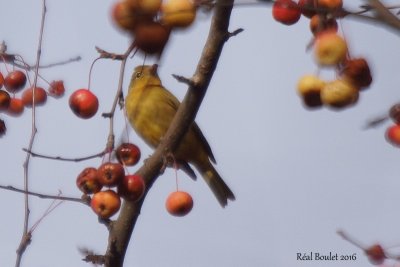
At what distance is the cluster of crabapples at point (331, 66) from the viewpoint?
70.5 inches

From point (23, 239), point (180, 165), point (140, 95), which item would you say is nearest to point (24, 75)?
point (23, 239)

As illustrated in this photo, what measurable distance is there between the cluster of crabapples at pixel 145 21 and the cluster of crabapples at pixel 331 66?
27cm

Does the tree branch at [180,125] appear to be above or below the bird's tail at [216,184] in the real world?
below

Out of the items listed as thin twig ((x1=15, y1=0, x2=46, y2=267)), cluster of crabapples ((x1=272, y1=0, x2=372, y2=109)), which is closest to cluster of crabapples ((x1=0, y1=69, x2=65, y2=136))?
thin twig ((x1=15, y1=0, x2=46, y2=267))

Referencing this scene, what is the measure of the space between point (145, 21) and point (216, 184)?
4.62 metres

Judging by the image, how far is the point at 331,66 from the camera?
6.06 ft

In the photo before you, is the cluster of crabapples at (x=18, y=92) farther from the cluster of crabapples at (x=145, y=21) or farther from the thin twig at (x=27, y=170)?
the cluster of crabapples at (x=145, y=21)

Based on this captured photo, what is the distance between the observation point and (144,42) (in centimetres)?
166

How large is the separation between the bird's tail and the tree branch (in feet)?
10.1

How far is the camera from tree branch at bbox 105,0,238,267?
8.75ft

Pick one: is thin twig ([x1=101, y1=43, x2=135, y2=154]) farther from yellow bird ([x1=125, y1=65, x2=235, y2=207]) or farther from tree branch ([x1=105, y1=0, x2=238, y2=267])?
yellow bird ([x1=125, y1=65, x2=235, y2=207])

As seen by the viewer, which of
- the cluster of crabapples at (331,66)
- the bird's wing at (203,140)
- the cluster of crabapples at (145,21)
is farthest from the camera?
the bird's wing at (203,140)

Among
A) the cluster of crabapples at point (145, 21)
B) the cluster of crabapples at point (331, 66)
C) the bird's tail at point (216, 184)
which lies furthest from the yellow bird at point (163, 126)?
the cluster of crabapples at point (145, 21)

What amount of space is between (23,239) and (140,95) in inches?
130
